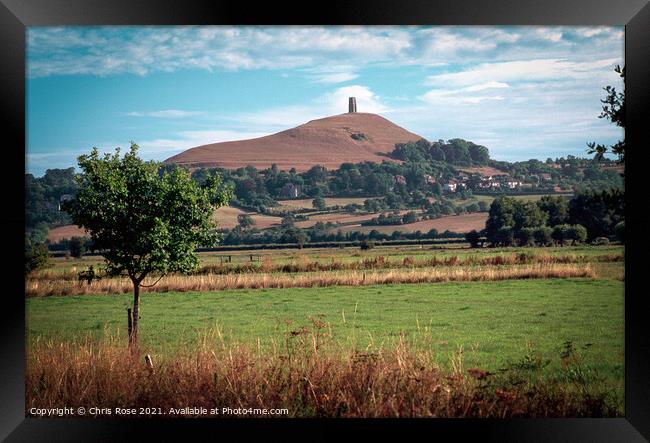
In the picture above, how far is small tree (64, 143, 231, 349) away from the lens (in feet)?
30.3

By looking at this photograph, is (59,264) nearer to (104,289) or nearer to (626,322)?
(104,289)

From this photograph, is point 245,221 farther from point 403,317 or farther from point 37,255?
point 403,317

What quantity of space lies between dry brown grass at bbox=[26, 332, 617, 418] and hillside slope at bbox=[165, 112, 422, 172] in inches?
174

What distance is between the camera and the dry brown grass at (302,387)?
6.07 m

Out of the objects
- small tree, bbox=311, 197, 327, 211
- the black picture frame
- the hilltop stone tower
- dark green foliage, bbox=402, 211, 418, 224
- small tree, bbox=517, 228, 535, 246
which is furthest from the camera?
dark green foliage, bbox=402, 211, 418, 224

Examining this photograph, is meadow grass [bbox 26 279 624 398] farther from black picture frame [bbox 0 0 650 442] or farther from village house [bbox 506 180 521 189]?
village house [bbox 506 180 521 189]

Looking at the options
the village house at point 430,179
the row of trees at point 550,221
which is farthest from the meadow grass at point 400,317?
the village house at point 430,179

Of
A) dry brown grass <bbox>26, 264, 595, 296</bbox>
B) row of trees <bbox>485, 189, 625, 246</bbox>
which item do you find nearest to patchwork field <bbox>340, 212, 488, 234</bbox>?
row of trees <bbox>485, 189, 625, 246</bbox>

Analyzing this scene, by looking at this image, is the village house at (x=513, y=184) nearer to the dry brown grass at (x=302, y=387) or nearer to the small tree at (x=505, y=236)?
the small tree at (x=505, y=236)

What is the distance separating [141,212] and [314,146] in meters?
5.73

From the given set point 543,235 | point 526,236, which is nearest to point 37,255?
point 543,235
